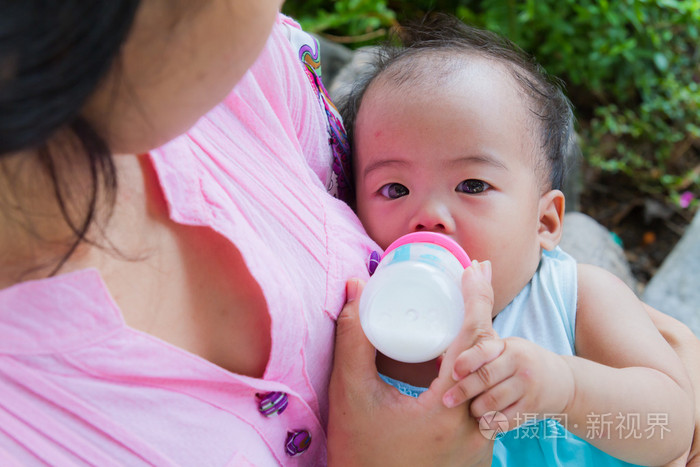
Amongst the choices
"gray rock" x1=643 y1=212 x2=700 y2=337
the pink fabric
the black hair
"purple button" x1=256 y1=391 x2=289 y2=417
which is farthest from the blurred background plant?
the black hair

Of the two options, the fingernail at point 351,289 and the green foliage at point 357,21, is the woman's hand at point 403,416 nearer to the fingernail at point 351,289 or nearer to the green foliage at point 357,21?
the fingernail at point 351,289

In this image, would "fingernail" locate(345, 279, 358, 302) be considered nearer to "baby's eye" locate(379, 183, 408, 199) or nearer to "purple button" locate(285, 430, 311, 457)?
"purple button" locate(285, 430, 311, 457)

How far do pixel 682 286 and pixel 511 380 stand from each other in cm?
151

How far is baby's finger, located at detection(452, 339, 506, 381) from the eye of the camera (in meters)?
1.02

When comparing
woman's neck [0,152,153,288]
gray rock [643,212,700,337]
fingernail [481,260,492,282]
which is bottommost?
gray rock [643,212,700,337]

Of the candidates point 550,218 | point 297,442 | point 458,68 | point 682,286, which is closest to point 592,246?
point 682,286

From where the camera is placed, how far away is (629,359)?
4.46 feet

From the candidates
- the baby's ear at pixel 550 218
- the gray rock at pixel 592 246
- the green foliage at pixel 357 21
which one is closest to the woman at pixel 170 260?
the baby's ear at pixel 550 218

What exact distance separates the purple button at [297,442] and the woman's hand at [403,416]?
4 centimetres

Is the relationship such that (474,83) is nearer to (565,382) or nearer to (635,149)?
(565,382)

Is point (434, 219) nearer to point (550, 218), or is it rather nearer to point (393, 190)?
point (393, 190)

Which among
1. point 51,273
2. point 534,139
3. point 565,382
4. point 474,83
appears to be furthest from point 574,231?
point 51,273

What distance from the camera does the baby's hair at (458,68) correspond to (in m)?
1.53

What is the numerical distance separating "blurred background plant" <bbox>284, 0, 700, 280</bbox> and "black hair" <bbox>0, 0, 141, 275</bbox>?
288 centimetres
